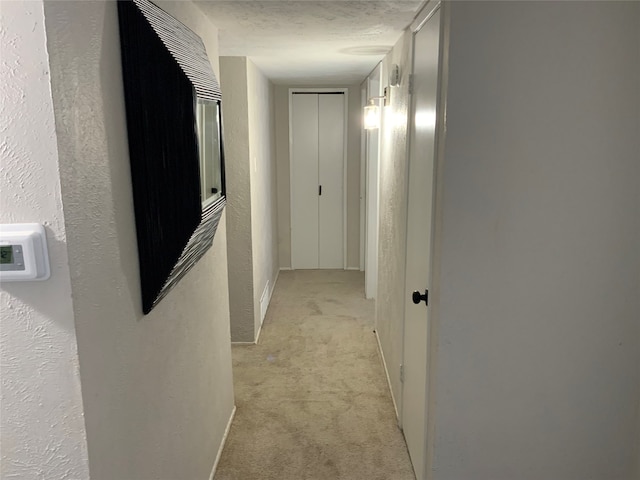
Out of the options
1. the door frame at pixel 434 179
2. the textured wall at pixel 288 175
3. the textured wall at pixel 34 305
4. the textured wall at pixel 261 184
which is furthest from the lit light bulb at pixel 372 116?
the textured wall at pixel 34 305

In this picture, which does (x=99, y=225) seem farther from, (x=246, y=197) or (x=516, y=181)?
(x=246, y=197)

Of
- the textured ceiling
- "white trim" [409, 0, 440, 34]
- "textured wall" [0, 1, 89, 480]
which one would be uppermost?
the textured ceiling

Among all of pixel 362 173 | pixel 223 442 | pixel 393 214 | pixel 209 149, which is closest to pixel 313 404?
pixel 223 442

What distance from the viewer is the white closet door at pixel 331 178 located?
18.1 ft

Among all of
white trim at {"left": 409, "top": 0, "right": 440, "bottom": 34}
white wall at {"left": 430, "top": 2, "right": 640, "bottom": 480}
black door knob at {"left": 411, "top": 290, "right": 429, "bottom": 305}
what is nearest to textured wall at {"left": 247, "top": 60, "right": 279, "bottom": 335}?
white trim at {"left": 409, "top": 0, "right": 440, "bottom": 34}

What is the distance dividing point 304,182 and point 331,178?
0.30 meters

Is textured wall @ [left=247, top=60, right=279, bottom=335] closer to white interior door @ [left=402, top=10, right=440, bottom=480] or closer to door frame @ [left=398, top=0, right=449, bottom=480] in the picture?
white interior door @ [left=402, top=10, right=440, bottom=480]

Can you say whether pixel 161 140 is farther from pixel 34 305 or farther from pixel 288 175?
pixel 288 175

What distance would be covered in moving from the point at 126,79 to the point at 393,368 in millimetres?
2267

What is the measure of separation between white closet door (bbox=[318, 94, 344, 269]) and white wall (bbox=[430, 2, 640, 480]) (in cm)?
391

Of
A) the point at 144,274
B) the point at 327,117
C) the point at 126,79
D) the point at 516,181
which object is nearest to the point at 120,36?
the point at 126,79

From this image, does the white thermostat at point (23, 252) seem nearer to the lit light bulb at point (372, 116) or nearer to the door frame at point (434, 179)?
the door frame at point (434, 179)

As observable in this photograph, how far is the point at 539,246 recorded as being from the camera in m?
1.76

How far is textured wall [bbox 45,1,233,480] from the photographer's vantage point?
104 centimetres
